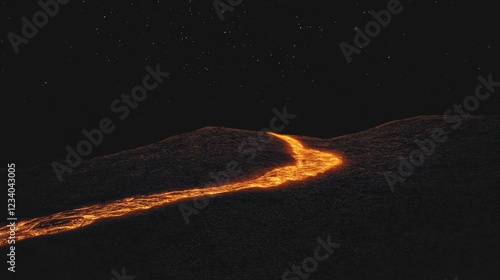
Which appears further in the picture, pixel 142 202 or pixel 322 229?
pixel 142 202

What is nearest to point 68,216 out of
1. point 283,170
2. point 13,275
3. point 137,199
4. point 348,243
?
point 137,199

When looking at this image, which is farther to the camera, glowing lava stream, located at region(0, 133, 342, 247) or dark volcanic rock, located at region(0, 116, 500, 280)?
glowing lava stream, located at region(0, 133, 342, 247)

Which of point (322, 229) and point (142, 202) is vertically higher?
point (142, 202)

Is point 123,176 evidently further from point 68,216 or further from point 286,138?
point 286,138

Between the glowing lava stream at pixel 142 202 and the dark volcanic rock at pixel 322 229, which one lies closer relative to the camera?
the dark volcanic rock at pixel 322 229
